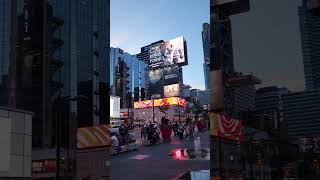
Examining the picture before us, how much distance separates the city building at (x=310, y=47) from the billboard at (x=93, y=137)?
85.8 metres

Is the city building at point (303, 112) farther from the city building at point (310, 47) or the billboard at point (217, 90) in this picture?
the billboard at point (217, 90)

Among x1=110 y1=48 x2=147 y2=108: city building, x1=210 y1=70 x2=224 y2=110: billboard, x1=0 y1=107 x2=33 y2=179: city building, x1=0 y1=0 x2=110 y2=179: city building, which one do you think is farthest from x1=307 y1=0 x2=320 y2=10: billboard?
x1=110 y1=48 x2=147 y2=108: city building

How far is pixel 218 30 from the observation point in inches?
1886

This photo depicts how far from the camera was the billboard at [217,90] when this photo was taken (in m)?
44.1

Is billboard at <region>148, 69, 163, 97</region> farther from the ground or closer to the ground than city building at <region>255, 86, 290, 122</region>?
farther from the ground

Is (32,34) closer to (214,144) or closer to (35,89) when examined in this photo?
(35,89)

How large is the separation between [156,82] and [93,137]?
111 metres

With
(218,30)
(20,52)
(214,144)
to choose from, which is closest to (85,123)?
(20,52)

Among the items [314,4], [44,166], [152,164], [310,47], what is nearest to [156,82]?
[310,47]

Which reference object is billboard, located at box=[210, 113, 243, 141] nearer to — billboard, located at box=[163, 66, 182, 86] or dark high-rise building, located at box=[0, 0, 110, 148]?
dark high-rise building, located at box=[0, 0, 110, 148]

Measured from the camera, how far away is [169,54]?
138m

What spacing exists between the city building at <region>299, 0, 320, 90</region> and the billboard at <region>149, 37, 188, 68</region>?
30.9 metres

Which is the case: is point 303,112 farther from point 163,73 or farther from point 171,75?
point 163,73

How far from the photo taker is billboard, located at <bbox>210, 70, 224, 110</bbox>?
44.1 meters
